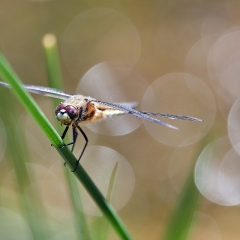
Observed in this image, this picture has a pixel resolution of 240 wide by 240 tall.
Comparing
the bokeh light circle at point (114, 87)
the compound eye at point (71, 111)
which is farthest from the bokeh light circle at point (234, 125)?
the compound eye at point (71, 111)

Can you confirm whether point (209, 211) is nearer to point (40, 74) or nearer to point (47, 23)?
point (40, 74)

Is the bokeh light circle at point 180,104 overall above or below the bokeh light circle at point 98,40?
below

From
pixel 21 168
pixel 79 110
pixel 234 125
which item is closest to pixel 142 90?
pixel 234 125

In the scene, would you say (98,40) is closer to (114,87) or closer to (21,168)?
(114,87)

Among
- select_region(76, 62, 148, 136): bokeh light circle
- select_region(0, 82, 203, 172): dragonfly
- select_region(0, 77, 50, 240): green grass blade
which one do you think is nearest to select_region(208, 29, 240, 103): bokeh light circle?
select_region(76, 62, 148, 136): bokeh light circle

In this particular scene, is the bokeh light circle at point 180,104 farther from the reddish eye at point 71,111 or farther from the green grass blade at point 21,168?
the green grass blade at point 21,168

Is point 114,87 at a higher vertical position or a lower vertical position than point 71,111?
lower
